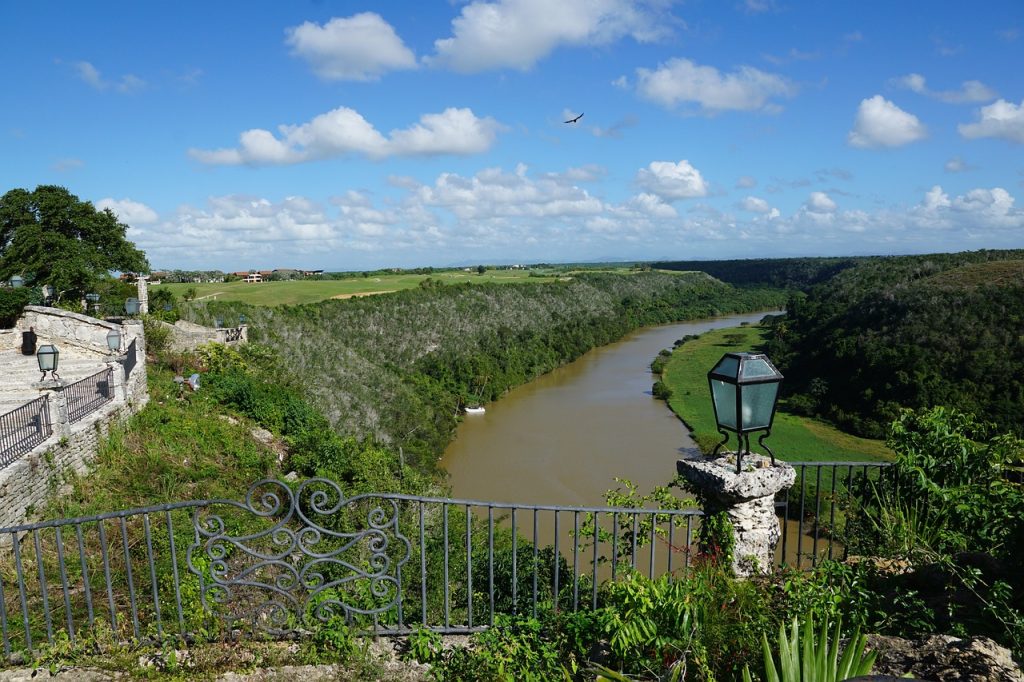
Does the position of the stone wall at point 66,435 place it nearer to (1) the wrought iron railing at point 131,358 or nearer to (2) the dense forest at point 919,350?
(1) the wrought iron railing at point 131,358

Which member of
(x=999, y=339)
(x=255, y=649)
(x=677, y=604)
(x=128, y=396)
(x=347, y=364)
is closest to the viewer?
(x=677, y=604)

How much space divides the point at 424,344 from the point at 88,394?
30.6m

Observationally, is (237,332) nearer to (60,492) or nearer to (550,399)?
(60,492)

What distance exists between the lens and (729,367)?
3.58m

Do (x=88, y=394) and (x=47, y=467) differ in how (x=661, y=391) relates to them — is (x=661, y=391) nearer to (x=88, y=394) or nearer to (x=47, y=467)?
(x=88, y=394)

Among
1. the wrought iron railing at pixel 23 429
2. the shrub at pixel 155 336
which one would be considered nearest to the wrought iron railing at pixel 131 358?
the wrought iron railing at pixel 23 429

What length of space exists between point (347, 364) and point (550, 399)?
14.6 meters

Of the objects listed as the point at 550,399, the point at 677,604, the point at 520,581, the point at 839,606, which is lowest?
the point at 550,399

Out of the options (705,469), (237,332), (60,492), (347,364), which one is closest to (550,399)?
(347,364)

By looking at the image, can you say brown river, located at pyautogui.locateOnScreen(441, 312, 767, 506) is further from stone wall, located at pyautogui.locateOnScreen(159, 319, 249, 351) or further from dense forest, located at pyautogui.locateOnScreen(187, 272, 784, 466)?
stone wall, located at pyautogui.locateOnScreen(159, 319, 249, 351)

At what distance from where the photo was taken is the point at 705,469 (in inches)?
140

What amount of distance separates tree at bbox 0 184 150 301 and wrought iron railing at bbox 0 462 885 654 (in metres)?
16.1

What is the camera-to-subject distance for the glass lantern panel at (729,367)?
3.53 meters

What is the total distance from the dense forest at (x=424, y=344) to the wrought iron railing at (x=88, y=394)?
10.3m
